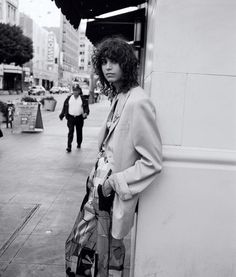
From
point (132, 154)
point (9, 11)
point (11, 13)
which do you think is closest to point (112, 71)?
point (132, 154)

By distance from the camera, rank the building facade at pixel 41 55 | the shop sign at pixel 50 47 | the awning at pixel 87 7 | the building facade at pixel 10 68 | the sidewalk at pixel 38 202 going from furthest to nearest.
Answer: the shop sign at pixel 50 47 → the building facade at pixel 41 55 → the building facade at pixel 10 68 → the awning at pixel 87 7 → the sidewalk at pixel 38 202

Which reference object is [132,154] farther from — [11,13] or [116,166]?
[11,13]

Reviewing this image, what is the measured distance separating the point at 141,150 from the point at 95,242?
0.78 meters

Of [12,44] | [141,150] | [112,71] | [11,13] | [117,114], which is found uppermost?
[11,13]

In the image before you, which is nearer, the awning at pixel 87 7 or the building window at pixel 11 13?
the awning at pixel 87 7

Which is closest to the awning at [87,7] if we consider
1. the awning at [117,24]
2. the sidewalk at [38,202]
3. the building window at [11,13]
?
the awning at [117,24]

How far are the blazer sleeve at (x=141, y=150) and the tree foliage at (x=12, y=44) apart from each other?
51.4 metres

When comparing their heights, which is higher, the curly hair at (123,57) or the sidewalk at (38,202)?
the curly hair at (123,57)

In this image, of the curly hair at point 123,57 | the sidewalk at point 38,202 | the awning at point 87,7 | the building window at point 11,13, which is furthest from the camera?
the building window at point 11,13

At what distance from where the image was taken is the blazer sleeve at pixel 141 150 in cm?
226

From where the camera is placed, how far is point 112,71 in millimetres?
2412

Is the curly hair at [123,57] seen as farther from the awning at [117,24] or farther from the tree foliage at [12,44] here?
the tree foliage at [12,44]

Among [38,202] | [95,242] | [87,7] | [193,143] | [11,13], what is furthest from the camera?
[11,13]

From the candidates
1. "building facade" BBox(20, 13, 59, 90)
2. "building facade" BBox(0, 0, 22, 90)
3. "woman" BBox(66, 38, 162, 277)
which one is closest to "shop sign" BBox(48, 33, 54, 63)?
"building facade" BBox(20, 13, 59, 90)
